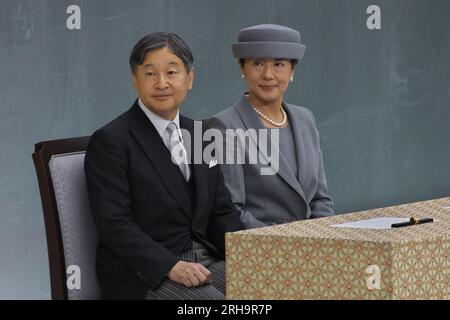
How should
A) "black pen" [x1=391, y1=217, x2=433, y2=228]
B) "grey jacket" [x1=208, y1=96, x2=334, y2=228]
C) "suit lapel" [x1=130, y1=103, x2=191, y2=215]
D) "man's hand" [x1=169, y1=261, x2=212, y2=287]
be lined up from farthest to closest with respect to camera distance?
1. "grey jacket" [x1=208, y1=96, x2=334, y2=228]
2. "suit lapel" [x1=130, y1=103, x2=191, y2=215]
3. "man's hand" [x1=169, y1=261, x2=212, y2=287]
4. "black pen" [x1=391, y1=217, x2=433, y2=228]

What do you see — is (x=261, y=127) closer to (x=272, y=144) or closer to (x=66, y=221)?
(x=272, y=144)

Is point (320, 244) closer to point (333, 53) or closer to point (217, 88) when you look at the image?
point (217, 88)

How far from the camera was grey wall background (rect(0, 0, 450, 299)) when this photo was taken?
4.27 m

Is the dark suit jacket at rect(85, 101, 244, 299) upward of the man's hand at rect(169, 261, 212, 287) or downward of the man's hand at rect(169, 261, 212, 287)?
upward

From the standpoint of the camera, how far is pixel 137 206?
285cm

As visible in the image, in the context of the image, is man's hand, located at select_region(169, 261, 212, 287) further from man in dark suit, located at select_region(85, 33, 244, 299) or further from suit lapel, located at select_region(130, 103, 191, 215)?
suit lapel, located at select_region(130, 103, 191, 215)

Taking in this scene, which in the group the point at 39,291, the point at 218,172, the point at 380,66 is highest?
the point at 380,66

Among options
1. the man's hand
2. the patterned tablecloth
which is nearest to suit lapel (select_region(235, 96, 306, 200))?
the man's hand

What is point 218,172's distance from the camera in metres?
3.07

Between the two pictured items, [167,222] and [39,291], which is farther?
[39,291]

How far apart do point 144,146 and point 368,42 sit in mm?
2579

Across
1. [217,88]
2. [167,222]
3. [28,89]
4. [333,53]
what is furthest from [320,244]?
[333,53]

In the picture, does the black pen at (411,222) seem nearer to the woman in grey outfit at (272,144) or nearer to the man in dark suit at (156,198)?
the man in dark suit at (156,198)

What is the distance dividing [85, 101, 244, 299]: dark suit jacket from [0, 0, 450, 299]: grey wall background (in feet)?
4.61
